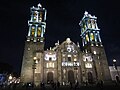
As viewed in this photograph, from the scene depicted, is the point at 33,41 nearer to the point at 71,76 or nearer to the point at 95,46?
the point at 71,76

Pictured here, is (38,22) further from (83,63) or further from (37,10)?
(83,63)

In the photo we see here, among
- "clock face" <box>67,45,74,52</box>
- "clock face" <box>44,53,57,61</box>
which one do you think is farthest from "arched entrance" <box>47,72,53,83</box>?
"clock face" <box>67,45,74,52</box>

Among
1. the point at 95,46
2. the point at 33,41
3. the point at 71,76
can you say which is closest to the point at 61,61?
the point at 71,76

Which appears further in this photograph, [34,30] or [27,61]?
[34,30]

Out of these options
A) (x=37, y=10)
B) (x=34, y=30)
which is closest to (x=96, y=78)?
(x=34, y=30)

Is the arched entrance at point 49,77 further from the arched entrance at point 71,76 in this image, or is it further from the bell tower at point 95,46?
the bell tower at point 95,46

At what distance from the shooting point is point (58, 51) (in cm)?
5278

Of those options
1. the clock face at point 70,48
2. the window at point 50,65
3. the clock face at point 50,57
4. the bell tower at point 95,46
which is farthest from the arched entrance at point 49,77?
the bell tower at point 95,46

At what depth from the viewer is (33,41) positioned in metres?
53.1

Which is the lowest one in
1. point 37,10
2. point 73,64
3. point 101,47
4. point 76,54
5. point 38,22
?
point 73,64

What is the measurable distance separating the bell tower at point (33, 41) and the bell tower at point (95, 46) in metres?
21.8

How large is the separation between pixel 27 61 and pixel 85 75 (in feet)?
78.1

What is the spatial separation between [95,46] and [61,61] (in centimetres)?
1837

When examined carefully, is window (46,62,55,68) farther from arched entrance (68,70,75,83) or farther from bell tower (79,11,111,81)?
bell tower (79,11,111,81)
